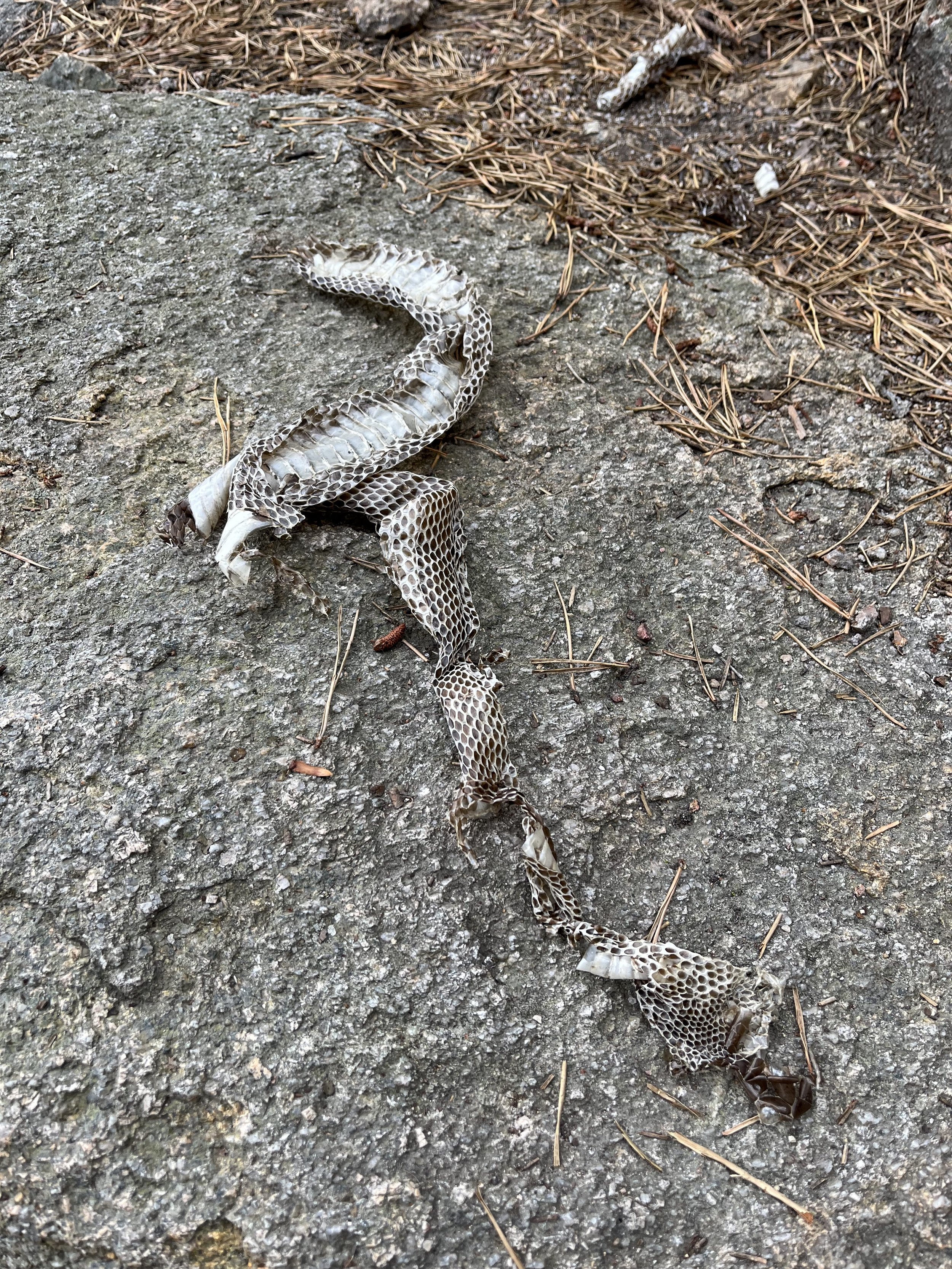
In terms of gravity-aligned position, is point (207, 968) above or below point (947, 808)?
above

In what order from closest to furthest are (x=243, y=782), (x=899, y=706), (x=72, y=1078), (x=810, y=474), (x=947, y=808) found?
(x=72, y=1078), (x=243, y=782), (x=947, y=808), (x=899, y=706), (x=810, y=474)

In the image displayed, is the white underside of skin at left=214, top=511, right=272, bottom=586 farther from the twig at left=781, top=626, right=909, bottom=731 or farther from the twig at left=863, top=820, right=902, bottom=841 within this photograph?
the twig at left=863, top=820, right=902, bottom=841

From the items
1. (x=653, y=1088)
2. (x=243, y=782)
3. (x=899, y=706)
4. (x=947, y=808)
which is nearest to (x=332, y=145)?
(x=243, y=782)

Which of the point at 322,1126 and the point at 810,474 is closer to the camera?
the point at 322,1126

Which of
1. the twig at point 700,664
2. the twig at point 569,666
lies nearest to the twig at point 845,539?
the twig at point 700,664

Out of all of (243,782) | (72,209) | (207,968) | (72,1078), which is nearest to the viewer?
(72,1078)

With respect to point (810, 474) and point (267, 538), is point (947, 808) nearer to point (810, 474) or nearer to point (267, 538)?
point (810, 474)

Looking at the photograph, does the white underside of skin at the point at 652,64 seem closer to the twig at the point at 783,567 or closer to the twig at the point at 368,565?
the twig at the point at 783,567

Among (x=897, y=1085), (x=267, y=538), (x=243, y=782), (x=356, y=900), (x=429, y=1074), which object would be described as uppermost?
(x=267, y=538)

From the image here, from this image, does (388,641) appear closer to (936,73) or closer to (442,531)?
(442,531)
